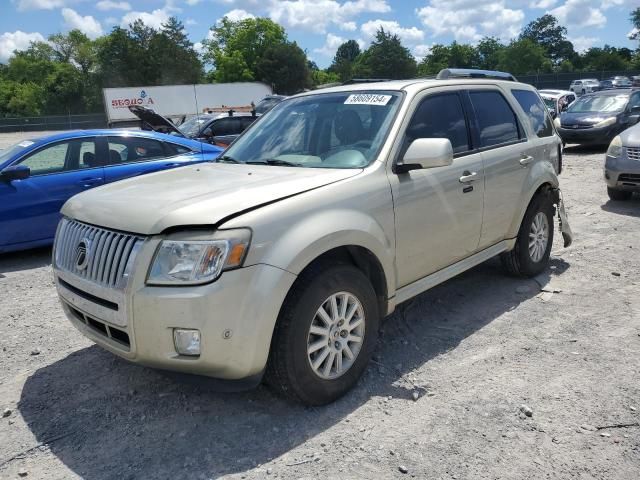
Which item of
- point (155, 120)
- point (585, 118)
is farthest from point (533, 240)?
point (585, 118)

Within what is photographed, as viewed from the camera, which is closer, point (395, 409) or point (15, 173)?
point (395, 409)

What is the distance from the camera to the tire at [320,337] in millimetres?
2900

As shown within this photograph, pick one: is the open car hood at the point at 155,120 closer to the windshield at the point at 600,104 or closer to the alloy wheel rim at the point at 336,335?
the alloy wheel rim at the point at 336,335

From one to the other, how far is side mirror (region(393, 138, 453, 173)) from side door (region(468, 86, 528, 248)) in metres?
1.00

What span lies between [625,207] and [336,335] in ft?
22.8

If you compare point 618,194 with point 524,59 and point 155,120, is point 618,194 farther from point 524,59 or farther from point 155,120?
point 524,59

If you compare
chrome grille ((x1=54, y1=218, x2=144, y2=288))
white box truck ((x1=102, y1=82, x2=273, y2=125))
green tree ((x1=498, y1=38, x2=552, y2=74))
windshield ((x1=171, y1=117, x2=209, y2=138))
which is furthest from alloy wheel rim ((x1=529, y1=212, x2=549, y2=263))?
green tree ((x1=498, y1=38, x2=552, y2=74))

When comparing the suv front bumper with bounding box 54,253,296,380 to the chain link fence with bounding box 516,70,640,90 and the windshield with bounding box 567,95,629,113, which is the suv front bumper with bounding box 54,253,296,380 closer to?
the windshield with bounding box 567,95,629,113

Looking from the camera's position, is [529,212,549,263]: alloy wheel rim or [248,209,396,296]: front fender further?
[529,212,549,263]: alloy wheel rim

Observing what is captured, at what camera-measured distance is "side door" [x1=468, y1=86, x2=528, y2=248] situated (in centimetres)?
441

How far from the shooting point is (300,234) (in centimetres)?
291

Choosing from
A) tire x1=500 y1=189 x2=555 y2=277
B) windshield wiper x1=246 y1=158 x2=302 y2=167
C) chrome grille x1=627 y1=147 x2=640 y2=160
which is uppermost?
windshield wiper x1=246 y1=158 x2=302 y2=167

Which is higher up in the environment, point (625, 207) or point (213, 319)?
point (213, 319)

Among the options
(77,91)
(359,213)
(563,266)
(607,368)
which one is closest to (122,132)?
(359,213)
